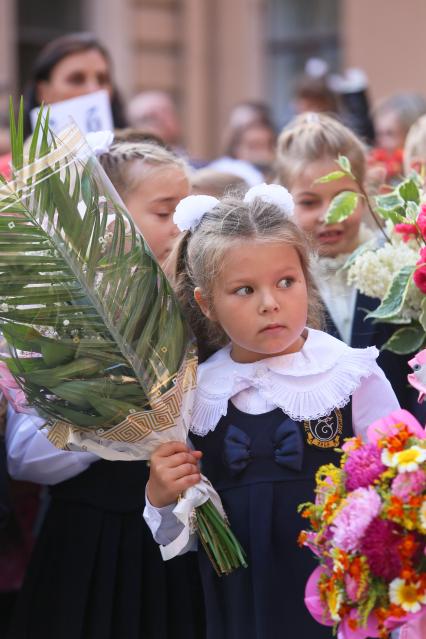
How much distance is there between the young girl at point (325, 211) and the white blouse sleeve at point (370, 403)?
49cm

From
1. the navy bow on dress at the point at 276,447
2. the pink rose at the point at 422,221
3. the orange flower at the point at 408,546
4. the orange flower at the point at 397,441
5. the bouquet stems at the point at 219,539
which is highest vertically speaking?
the pink rose at the point at 422,221

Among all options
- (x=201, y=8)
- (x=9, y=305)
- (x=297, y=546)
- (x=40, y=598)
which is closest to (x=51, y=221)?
(x=9, y=305)

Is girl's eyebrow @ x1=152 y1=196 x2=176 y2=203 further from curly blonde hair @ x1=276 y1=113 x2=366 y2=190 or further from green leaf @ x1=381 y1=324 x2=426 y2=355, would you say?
green leaf @ x1=381 y1=324 x2=426 y2=355

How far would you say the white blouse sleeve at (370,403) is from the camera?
245 cm

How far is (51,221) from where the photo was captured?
2.28m

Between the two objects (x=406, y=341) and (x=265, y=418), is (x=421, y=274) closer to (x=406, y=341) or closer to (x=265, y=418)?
(x=406, y=341)

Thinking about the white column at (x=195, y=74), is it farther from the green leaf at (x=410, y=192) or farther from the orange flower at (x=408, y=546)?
the orange flower at (x=408, y=546)

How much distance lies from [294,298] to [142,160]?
34.5 inches

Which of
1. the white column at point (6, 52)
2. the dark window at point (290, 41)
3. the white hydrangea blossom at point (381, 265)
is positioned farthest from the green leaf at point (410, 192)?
the dark window at point (290, 41)

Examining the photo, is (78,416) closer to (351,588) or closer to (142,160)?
(351,588)

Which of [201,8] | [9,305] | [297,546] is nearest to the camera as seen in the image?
[9,305]

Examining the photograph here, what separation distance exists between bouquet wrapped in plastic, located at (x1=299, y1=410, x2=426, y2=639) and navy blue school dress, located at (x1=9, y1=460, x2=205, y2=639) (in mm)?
817

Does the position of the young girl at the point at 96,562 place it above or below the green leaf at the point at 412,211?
below

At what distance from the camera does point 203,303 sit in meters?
2.57
